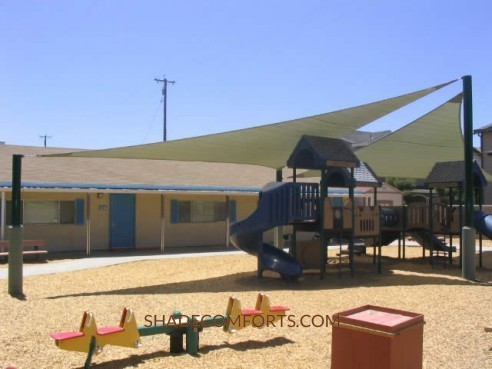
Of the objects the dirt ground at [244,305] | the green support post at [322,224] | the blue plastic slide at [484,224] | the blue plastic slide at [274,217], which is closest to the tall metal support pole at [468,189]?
the dirt ground at [244,305]

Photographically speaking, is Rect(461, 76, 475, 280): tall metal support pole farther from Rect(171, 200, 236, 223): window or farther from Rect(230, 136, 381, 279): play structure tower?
Rect(171, 200, 236, 223): window

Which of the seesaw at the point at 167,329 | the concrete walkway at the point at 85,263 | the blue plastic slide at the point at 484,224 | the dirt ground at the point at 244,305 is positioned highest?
the blue plastic slide at the point at 484,224

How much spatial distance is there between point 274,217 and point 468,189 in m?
4.34

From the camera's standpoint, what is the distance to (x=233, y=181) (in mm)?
20094

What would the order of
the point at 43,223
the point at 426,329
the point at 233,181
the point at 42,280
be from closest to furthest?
1. the point at 426,329
2. the point at 42,280
3. the point at 43,223
4. the point at 233,181

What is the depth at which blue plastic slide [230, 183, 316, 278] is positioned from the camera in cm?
1093

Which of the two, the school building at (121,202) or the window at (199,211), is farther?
the window at (199,211)

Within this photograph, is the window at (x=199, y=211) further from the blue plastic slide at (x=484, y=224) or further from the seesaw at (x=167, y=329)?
the seesaw at (x=167, y=329)

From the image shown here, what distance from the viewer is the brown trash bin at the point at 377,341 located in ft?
13.9

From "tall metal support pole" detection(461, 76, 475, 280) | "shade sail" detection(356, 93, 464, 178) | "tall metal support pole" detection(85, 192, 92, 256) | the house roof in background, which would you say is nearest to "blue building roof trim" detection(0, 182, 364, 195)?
"tall metal support pole" detection(85, 192, 92, 256)

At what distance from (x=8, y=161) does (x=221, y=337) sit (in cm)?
1389

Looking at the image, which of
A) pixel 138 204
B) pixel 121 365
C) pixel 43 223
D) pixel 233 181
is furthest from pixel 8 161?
pixel 121 365

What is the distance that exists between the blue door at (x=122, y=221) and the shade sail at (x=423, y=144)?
7.85m

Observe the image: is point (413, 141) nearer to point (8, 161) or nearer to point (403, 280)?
point (403, 280)
